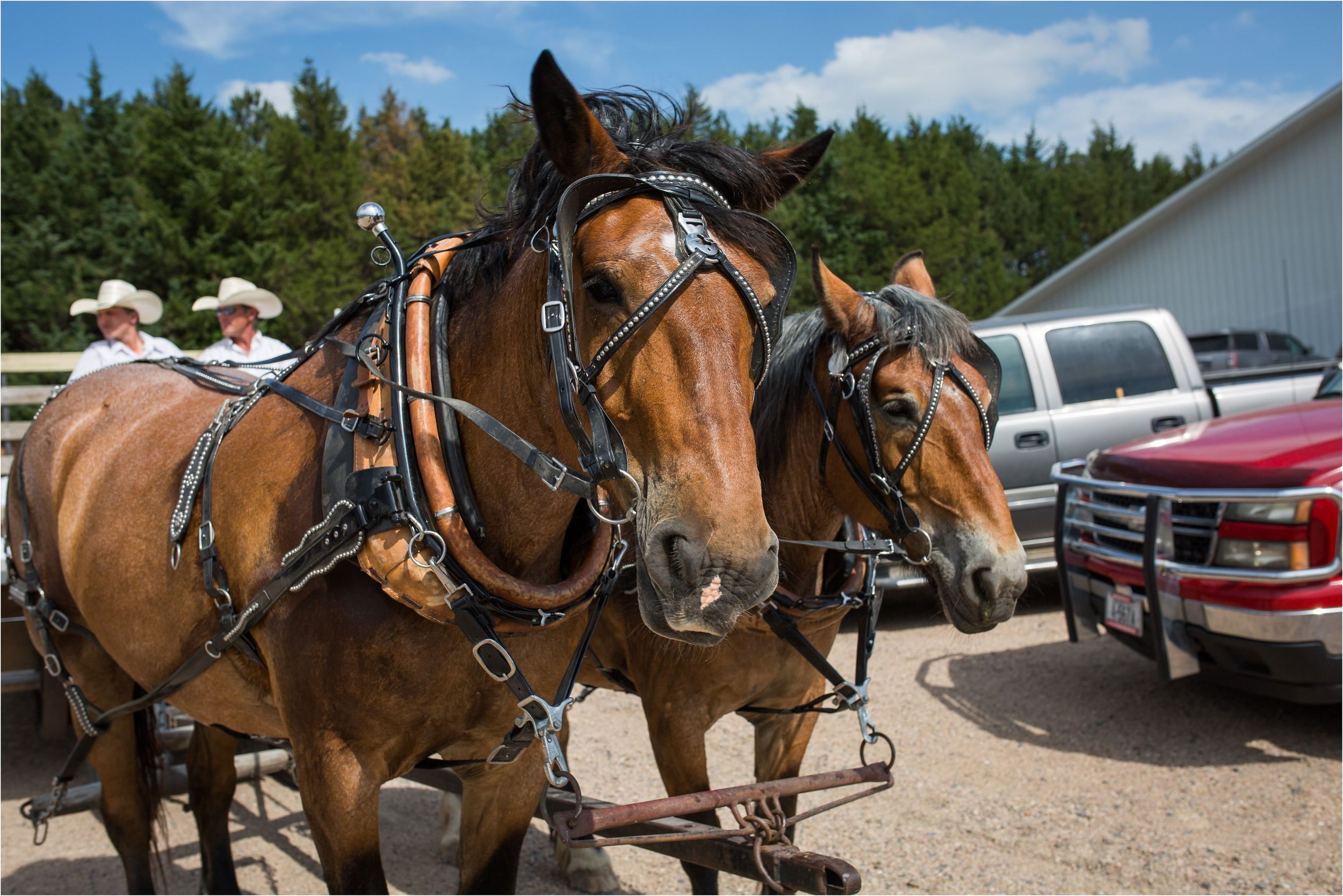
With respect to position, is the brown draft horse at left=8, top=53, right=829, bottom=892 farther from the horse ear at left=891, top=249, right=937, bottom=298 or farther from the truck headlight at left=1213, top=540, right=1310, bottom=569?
the truck headlight at left=1213, top=540, right=1310, bottom=569

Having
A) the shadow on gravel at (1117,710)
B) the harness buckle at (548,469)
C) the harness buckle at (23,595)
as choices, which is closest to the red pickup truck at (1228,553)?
the shadow on gravel at (1117,710)

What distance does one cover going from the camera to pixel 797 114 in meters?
28.8

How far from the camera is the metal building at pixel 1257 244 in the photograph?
1586cm

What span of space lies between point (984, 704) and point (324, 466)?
14.5 feet

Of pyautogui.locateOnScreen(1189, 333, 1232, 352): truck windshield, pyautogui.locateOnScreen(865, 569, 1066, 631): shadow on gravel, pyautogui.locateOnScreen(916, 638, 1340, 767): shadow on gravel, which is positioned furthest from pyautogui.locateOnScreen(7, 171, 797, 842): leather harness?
pyautogui.locateOnScreen(1189, 333, 1232, 352): truck windshield

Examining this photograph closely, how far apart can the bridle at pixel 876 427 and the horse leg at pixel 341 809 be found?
58.4 inches

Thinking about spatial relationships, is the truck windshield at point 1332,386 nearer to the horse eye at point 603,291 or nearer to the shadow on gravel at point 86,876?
the horse eye at point 603,291

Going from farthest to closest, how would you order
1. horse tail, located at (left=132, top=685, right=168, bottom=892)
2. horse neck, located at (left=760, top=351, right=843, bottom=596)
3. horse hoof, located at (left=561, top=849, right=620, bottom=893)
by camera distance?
horse hoof, located at (left=561, top=849, right=620, bottom=893), horse tail, located at (left=132, top=685, right=168, bottom=892), horse neck, located at (left=760, top=351, right=843, bottom=596)

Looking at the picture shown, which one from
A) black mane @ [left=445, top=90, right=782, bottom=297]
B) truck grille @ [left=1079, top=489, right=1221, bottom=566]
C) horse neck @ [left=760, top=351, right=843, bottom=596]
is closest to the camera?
black mane @ [left=445, top=90, right=782, bottom=297]

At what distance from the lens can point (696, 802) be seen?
6.81 ft

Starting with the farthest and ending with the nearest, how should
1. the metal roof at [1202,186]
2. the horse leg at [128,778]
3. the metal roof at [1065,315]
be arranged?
the metal roof at [1202,186]
the metal roof at [1065,315]
the horse leg at [128,778]

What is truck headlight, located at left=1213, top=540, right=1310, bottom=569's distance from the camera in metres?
3.74

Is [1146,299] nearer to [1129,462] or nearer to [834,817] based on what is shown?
[1129,462]

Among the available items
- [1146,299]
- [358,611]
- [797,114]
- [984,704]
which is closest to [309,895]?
[358,611]
